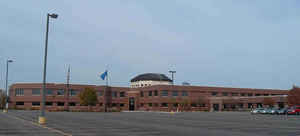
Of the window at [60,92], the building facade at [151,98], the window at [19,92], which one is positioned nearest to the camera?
the building facade at [151,98]

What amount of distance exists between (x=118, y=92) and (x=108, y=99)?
4136 mm

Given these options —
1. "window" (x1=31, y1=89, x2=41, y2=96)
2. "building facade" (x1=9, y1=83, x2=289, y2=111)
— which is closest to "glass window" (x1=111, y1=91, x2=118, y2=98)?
"building facade" (x1=9, y1=83, x2=289, y2=111)

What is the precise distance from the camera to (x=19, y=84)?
91375mm

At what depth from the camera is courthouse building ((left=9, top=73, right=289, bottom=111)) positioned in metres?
88.7

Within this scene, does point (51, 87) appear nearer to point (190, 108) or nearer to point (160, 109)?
point (160, 109)

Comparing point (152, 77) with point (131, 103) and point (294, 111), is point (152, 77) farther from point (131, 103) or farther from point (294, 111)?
point (294, 111)

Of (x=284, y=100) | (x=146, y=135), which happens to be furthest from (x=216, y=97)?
(x=146, y=135)

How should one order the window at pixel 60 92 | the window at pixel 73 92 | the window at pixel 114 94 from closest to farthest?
1. the window at pixel 60 92
2. the window at pixel 73 92
3. the window at pixel 114 94

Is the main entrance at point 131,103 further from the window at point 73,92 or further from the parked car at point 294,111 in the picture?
the parked car at point 294,111

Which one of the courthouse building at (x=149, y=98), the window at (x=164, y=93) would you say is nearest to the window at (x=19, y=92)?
the courthouse building at (x=149, y=98)

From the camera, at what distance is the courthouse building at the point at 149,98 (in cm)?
8869

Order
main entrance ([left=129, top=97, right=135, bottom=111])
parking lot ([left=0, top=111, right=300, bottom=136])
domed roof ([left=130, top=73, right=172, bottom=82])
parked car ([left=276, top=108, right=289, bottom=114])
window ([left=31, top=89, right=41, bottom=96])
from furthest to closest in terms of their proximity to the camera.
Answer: domed roof ([left=130, top=73, right=172, bottom=82]) → main entrance ([left=129, top=97, right=135, bottom=111]) → window ([left=31, top=89, right=41, bottom=96]) → parked car ([left=276, top=108, right=289, bottom=114]) → parking lot ([left=0, top=111, right=300, bottom=136])

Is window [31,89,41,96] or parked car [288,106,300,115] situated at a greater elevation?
window [31,89,41,96]

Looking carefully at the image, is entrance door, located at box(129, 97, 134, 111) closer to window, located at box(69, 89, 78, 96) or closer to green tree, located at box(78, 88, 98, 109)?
window, located at box(69, 89, 78, 96)
